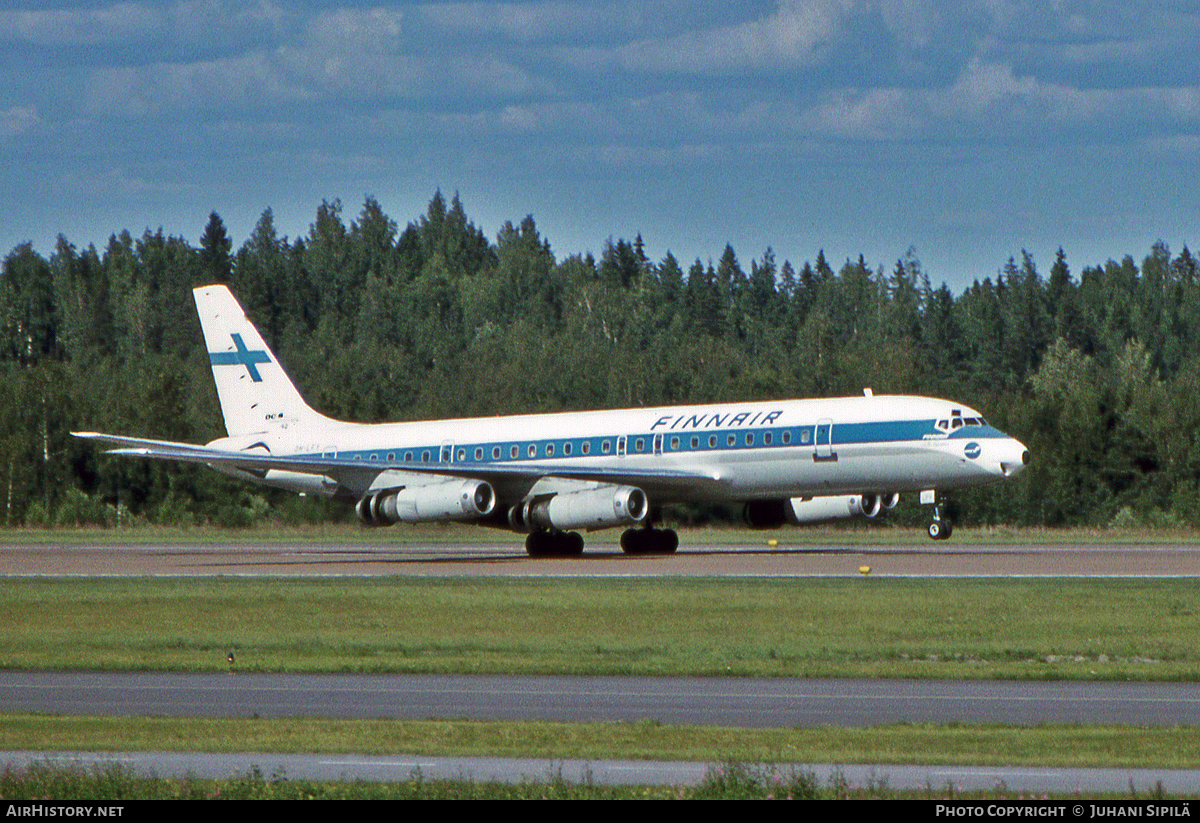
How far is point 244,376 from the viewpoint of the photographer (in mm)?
54812

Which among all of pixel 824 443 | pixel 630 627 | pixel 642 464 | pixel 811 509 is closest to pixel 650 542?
pixel 642 464

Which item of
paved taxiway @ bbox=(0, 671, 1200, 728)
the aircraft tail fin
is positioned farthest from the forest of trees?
paved taxiway @ bbox=(0, 671, 1200, 728)

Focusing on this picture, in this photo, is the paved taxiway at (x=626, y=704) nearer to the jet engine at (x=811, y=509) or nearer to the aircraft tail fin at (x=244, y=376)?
the jet engine at (x=811, y=509)

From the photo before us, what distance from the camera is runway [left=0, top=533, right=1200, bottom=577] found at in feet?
125

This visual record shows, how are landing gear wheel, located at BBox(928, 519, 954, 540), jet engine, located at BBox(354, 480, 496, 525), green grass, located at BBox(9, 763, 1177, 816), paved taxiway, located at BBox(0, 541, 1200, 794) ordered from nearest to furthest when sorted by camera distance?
green grass, located at BBox(9, 763, 1177, 816) < paved taxiway, located at BBox(0, 541, 1200, 794) < jet engine, located at BBox(354, 480, 496, 525) < landing gear wheel, located at BBox(928, 519, 954, 540)

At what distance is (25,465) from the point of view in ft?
293

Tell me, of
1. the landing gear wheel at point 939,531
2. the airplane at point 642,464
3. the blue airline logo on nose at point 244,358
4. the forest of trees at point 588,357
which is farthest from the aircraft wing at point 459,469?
the forest of trees at point 588,357

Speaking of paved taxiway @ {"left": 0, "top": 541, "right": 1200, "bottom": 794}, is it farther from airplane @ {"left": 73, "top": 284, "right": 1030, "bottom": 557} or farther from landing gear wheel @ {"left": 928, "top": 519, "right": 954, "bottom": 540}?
landing gear wheel @ {"left": 928, "top": 519, "right": 954, "bottom": 540}

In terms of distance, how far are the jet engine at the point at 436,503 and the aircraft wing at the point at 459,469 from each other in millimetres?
580

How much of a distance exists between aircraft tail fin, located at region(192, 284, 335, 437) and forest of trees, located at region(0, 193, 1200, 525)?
18584 millimetres

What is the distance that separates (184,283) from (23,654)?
525 feet

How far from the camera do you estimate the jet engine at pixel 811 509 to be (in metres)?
47.4
